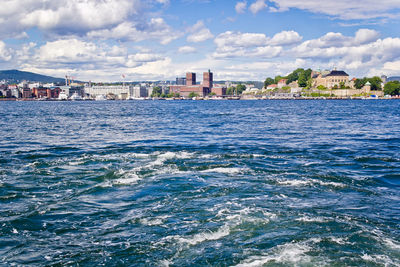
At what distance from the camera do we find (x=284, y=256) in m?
9.80

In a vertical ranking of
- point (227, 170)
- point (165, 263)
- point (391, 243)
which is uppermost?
point (227, 170)

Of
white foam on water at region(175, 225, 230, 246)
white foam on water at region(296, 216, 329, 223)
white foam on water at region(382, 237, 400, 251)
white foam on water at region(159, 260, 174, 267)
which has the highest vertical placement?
white foam on water at region(296, 216, 329, 223)

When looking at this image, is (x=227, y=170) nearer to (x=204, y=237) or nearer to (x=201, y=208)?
(x=201, y=208)

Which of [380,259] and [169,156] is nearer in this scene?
[380,259]

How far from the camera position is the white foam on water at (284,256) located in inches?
374

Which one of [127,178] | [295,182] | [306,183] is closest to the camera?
[306,183]

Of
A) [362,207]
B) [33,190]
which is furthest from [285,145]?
[33,190]

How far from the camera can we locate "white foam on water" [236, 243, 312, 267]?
9492 millimetres

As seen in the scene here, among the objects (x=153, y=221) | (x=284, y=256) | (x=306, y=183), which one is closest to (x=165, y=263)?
(x=153, y=221)

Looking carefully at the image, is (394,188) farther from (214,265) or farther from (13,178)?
(13,178)

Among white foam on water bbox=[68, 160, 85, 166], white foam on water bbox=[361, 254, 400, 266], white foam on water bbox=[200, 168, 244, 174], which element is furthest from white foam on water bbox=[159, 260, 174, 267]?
white foam on water bbox=[68, 160, 85, 166]

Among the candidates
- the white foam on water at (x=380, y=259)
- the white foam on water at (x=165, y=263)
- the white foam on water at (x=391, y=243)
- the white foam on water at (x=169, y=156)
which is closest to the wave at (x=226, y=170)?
the white foam on water at (x=169, y=156)

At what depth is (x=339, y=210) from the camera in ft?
43.6

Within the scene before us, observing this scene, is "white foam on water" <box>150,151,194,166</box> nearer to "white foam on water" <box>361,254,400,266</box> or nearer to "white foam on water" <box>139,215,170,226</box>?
"white foam on water" <box>139,215,170,226</box>
